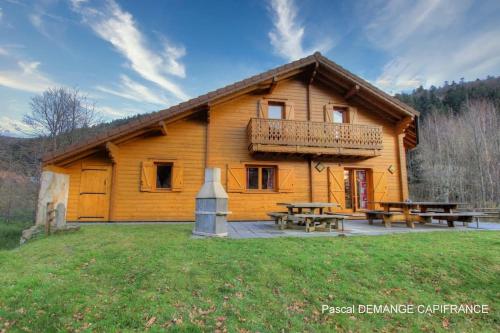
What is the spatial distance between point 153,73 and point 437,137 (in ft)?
94.5

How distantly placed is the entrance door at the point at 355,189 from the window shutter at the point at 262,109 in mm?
4813

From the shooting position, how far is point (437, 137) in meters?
26.7

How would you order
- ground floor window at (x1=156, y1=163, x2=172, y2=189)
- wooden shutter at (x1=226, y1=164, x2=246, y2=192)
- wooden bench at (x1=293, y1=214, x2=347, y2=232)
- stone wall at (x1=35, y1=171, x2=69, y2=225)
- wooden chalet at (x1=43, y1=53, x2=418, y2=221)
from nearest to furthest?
wooden bench at (x1=293, y1=214, x2=347, y2=232) < stone wall at (x1=35, y1=171, x2=69, y2=225) < wooden chalet at (x1=43, y1=53, x2=418, y2=221) < ground floor window at (x1=156, y1=163, x2=172, y2=189) < wooden shutter at (x1=226, y1=164, x2=246, y2=192)

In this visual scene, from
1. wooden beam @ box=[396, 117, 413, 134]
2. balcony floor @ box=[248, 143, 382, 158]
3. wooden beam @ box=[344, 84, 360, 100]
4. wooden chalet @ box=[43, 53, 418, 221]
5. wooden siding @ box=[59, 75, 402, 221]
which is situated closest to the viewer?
wooden chalet @ box=[43, 53, 418, 221]

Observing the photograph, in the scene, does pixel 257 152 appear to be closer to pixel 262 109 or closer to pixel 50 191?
pixel 262 109

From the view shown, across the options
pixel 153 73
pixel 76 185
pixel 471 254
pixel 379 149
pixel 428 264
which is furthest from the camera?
pixel 153 73

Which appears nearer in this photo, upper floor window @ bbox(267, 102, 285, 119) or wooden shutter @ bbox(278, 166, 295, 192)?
wooden shutter @ bbox(278, 166, 295, 192)

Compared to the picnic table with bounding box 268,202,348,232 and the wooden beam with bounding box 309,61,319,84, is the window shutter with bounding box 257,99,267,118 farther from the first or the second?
the picnic table with bounding box 268,202,348,232

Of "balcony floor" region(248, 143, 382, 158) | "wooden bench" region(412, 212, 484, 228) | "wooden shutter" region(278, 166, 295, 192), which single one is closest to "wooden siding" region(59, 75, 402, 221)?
"wooden shutter" region(278, 166, 295, 192)

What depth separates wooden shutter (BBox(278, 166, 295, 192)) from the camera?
1088 cm

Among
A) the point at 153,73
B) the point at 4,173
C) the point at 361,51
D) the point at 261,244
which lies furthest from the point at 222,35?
the point at 4,173

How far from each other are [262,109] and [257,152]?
87.8 inches

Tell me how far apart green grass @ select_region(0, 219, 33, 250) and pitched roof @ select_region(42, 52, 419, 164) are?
438 inches

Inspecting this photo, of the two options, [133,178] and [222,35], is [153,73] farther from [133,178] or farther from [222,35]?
[133,178]
